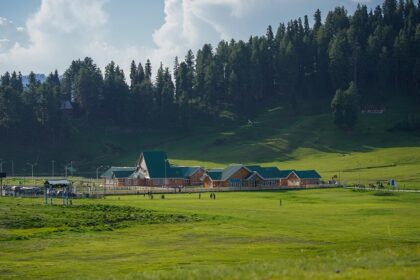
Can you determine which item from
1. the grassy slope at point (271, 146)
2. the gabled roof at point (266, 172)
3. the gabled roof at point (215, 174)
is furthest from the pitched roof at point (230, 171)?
the grassy slope at point (271, 146)

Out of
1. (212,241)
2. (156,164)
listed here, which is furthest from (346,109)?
(212,241)

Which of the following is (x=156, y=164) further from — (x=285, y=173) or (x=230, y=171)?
(x=285, y=173)

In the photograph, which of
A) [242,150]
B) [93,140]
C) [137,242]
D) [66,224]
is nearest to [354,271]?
[137,242]

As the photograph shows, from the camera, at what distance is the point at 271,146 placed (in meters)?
160

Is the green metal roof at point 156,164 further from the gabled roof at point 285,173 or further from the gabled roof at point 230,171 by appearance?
the gabled roof at point 285,173

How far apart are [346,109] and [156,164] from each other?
53.7 meters

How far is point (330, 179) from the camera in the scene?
4862 inches

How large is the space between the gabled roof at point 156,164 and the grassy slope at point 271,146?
53.3 ft

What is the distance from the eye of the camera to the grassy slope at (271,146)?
142250 mm

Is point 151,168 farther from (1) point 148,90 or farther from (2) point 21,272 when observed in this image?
(2) point 21,272

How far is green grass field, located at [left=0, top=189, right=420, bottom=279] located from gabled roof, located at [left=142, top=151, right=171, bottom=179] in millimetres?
52045

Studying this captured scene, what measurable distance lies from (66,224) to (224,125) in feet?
418

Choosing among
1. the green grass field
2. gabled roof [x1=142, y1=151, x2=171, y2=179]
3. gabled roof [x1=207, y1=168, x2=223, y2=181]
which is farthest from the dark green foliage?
the green grass field

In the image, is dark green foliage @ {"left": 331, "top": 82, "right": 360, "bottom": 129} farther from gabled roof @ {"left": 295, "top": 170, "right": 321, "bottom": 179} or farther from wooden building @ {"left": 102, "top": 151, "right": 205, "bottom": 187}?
wooden building @ {"left": 102, "top": 151, "right": 205, "bottom": 187}
